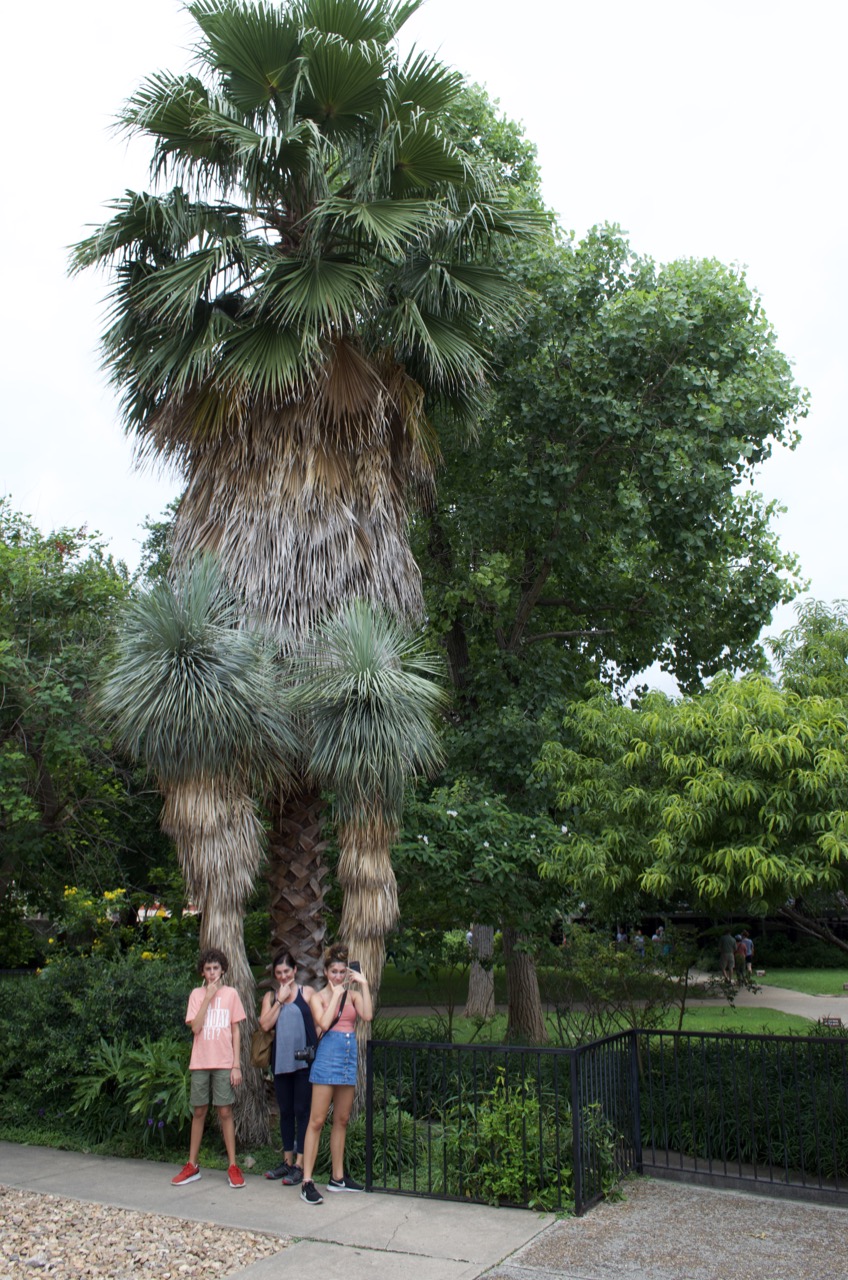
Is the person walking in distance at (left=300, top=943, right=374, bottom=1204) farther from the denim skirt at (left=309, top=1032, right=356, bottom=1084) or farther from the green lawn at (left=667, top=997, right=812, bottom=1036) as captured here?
the green lawn at (left=667, top=997, right=812, bottom=1036)

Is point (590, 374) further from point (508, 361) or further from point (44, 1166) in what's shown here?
point (44, 1166)

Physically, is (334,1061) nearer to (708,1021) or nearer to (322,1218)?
(322,1218)

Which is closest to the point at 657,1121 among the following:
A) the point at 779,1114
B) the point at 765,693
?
the point at 779,1114

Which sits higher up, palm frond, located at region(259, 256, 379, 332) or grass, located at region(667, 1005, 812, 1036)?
palm frond, located at region(259, 256, 379, 332)

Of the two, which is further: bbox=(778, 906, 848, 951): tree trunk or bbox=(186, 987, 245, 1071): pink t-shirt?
bbox=(778, 906, 848, 951): tree trunk

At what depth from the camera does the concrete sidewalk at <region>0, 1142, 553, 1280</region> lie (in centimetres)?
585

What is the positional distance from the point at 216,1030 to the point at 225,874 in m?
1.25

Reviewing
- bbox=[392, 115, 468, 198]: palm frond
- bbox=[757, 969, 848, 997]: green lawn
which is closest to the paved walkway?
bbox=[392, 115, 468, 198]: palm frond

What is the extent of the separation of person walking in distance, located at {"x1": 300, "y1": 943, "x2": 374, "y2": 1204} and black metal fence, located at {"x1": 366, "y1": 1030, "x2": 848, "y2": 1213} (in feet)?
0.68

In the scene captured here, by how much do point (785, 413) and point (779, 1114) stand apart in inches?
348

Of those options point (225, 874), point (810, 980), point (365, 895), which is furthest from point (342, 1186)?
point (810, 980)

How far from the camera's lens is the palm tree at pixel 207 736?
27.3 ft

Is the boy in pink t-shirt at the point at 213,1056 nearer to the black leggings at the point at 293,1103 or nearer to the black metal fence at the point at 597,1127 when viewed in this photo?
the black leggings at the point at 293,1103

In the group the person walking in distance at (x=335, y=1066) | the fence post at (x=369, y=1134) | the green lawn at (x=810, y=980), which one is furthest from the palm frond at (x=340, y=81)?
the green lawn at (x=810, y=980)
